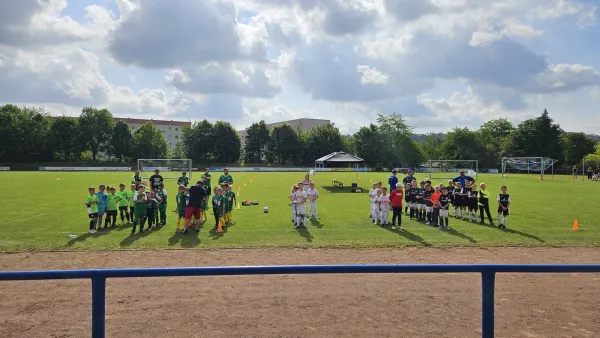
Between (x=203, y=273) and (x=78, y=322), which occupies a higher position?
(x=203, y=273)

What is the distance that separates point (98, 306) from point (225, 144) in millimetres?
99994

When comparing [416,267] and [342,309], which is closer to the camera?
[416,267]

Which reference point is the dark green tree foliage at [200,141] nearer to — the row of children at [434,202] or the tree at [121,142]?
the tree at [121,142]

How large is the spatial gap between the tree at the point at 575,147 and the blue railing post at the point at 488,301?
342ft

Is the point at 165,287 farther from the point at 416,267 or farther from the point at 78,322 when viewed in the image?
the point at 416,267

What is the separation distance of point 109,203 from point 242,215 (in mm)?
5756

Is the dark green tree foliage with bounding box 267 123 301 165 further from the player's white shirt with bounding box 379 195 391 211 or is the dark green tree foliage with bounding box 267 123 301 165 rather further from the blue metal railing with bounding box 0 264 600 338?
the blue metal railing with bounding box 0 264 600 338

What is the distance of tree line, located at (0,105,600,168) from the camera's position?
8856 centimetres

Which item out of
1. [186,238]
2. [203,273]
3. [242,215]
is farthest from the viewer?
[242,215]

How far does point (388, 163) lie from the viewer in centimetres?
10038

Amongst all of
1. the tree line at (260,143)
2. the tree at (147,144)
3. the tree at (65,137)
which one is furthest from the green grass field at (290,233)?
the tree at (65,137)

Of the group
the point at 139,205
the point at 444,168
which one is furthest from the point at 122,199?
the point at 444,168

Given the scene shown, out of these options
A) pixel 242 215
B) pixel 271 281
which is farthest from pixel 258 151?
pixel 271 281

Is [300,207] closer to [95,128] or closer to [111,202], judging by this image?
[111,202]
